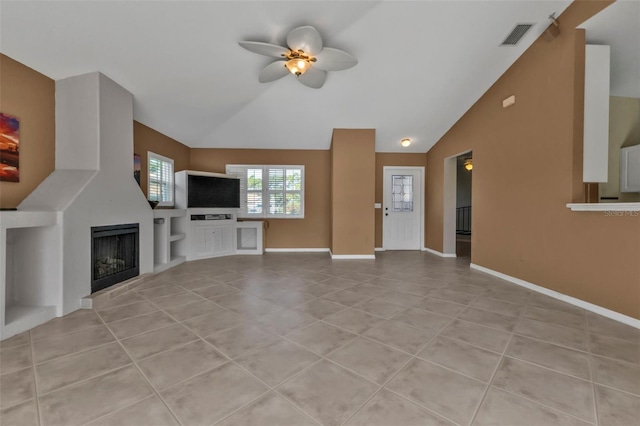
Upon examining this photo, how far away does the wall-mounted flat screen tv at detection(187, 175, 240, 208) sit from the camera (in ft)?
17.2

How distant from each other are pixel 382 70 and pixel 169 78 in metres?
3.00

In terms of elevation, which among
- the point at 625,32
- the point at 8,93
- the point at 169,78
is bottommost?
the point at 8,93

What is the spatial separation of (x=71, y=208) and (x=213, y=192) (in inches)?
115

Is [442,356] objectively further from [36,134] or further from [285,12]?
[36,134]

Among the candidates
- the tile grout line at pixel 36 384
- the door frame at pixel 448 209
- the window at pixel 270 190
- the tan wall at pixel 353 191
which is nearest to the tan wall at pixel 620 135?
the door frame at pixel 448 209

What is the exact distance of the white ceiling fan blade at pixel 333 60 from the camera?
282 cm

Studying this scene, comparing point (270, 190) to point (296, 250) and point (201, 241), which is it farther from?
point (201, 241)

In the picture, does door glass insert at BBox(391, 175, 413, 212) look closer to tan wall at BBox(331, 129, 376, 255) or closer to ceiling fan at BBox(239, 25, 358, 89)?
tan wall at BBox(331, 129, 376, 255)

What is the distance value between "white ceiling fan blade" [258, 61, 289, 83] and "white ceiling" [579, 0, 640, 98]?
11.1 feet

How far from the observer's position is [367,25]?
10.2 ft

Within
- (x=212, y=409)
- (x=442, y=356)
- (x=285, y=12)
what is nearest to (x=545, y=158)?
(x=442, y=356)

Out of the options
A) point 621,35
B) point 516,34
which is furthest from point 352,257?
point 621,35

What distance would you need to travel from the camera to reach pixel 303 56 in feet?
9.31

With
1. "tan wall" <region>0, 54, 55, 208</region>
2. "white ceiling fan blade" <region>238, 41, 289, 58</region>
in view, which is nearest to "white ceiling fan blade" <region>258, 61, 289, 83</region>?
"white ceiling fan blade" <region>238, 41, 289, 58</region>
